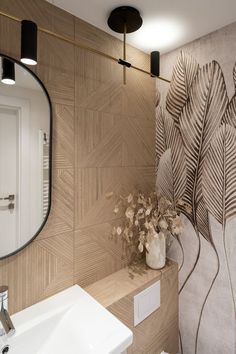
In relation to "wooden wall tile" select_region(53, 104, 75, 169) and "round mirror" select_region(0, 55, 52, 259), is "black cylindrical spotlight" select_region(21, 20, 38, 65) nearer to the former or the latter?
"round mirror" select_region(0, 55, 52, 259)

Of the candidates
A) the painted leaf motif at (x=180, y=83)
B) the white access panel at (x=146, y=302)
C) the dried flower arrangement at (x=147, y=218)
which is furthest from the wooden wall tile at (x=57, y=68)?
the white access panel at (x=146, y=302)

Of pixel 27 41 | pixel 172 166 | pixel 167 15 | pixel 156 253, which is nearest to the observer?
pixel 27 41

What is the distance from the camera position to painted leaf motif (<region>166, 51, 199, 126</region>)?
1402 millimetres

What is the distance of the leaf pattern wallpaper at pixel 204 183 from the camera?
1.26 meters

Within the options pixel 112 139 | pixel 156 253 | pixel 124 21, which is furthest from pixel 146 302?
pixel 124 21

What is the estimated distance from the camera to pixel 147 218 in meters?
1.34

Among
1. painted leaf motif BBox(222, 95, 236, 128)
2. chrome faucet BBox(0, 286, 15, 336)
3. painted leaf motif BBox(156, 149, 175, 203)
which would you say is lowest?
chrome faucet BBox(0, 286, 15, 336)

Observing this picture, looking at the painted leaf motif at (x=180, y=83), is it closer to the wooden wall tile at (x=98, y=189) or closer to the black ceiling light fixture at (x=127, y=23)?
the black ceiling light fixture at (x=127, y=23)

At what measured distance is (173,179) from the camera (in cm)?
151

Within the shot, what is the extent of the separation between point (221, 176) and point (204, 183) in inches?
4.3

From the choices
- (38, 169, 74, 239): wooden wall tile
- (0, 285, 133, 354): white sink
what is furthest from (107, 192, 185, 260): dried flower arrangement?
(0, 285, 133, 354): white sink

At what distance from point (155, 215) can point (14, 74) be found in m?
1.03

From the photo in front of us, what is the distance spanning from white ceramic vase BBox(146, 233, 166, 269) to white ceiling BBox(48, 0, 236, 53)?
122 centimetres

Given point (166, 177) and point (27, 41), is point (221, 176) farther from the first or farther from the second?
point (27, 41)
